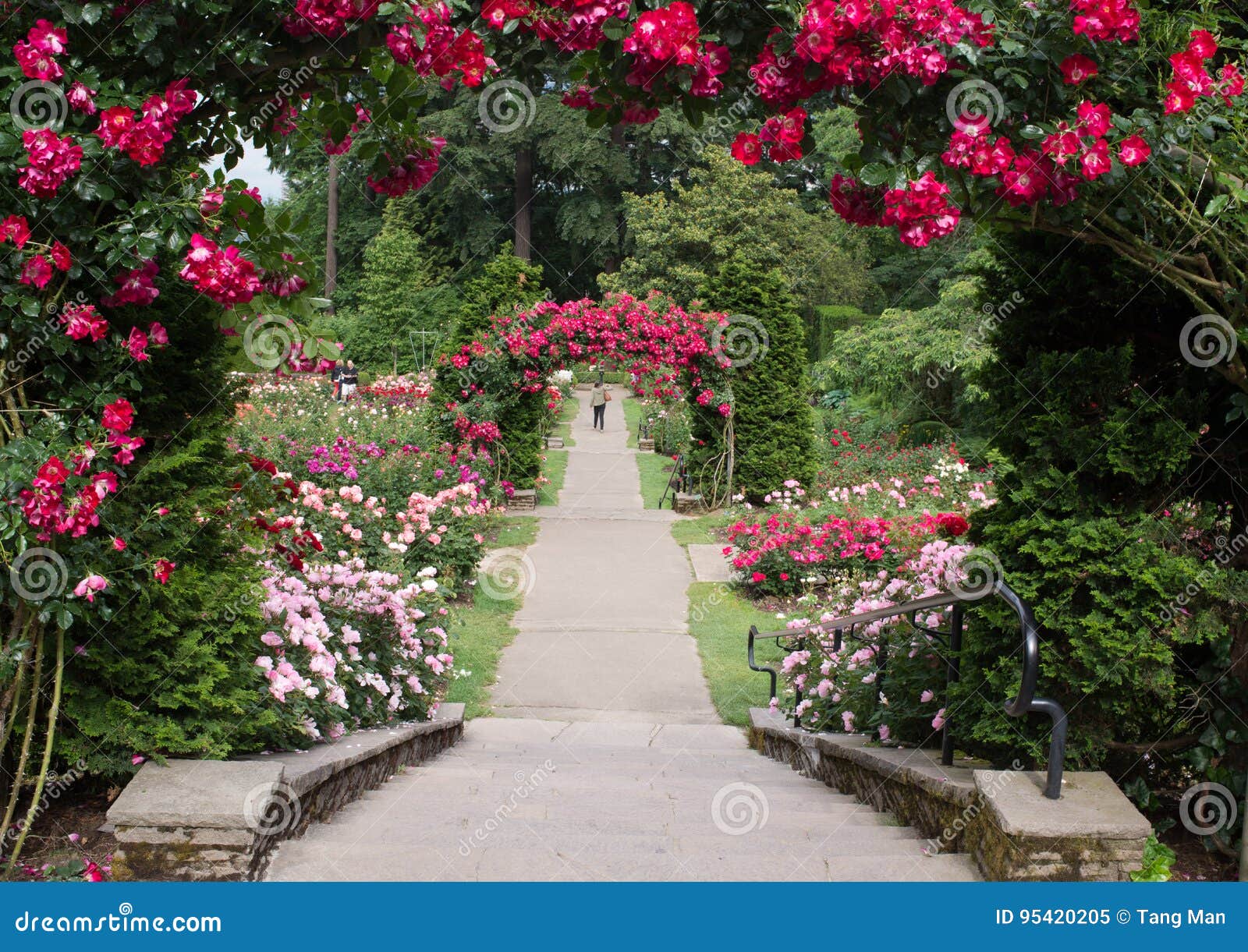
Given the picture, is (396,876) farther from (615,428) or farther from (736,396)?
(615,428)

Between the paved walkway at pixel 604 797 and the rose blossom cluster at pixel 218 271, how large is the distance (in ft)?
4.97

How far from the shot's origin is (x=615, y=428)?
80.6 ft

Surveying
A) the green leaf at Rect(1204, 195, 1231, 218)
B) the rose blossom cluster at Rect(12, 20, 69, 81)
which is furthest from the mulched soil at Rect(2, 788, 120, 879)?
the green leaf at Rect(1204, 195, 1231, 218)

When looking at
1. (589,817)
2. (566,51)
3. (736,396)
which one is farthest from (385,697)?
(736,396)

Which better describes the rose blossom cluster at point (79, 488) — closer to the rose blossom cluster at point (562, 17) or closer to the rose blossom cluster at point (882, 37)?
the rose blossom cluster at point (562, 17)

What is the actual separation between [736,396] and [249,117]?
1215 cm

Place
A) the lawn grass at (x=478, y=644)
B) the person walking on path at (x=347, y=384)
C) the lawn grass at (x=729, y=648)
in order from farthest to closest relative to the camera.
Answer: the person walking on path at (x=347, y=384) → the lawn grass at (x=729, y=648) → the lawn grass at (x=478, y=644)

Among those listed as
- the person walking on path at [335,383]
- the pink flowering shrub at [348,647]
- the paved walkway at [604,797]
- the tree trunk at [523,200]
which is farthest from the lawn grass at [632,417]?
the pink flowering shrub at [348,647]

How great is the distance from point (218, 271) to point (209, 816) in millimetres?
1382

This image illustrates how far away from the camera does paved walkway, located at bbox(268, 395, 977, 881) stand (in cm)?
297

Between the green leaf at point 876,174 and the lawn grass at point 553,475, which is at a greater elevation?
the green leaf at point 876,174

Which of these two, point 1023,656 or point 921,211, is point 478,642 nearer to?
point 1023,656

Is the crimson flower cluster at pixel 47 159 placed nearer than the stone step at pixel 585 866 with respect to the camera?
Yes

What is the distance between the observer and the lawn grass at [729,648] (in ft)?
25.4
